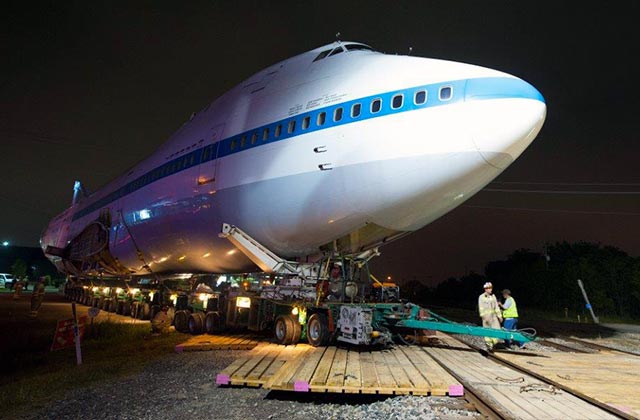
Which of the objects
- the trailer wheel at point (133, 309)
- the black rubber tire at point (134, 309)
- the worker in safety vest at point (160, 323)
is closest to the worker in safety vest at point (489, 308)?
the worker in safety vest at point (160, 323)

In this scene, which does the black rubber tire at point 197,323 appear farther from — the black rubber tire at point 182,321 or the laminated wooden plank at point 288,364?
the laminated wooden plank at point 288,364

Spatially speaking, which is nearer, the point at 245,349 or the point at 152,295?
the point at 245,349

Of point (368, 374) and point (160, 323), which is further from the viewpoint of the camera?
point (160, 323)

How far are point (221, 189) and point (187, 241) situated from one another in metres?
3.04

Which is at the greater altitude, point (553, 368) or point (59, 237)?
point (59, 237)

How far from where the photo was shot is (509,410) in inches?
210

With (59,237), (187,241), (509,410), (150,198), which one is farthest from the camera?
(59,237)

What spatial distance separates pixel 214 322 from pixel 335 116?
26.8ft

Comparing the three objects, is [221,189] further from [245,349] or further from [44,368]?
[44,368]

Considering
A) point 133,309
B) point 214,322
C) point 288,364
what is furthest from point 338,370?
point 133,309

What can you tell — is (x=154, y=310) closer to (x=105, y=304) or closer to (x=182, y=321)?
(x=182, y=321)

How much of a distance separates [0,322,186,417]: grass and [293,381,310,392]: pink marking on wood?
3.87 meters

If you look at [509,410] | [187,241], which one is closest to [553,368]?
[509,410]

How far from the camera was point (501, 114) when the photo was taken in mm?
6699
